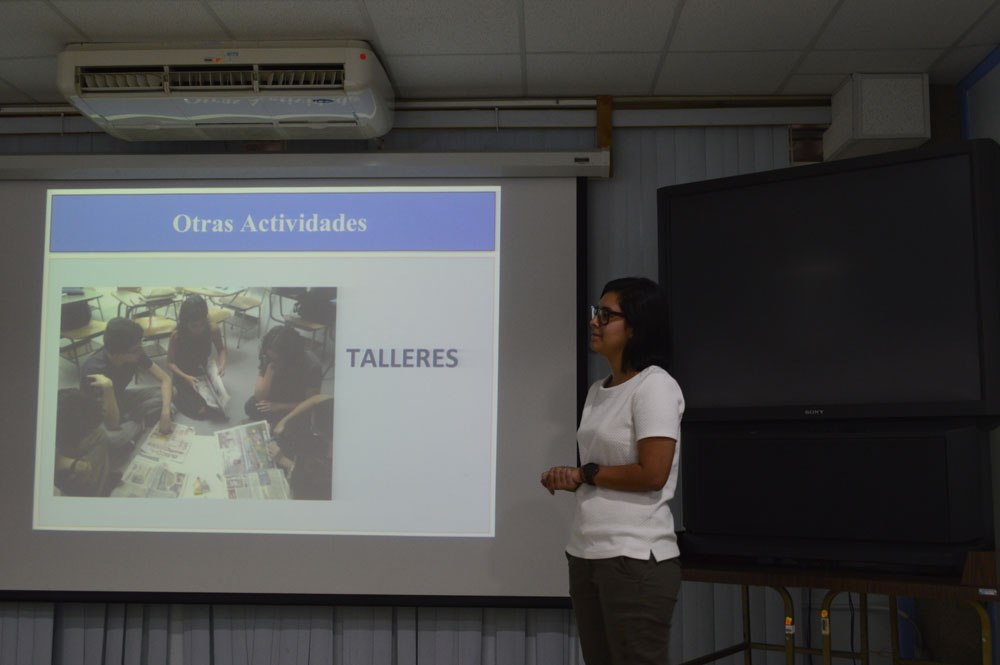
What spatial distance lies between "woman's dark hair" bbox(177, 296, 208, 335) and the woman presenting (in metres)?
1.96

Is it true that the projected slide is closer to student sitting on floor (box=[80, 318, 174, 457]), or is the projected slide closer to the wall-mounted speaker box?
student sitting on floor (box=[80, 318, 174, 457])

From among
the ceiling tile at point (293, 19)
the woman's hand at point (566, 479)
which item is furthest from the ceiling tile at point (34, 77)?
the woman's hand at point (566, 479)

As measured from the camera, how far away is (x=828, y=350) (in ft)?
8.05

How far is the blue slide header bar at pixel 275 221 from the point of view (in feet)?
11.0

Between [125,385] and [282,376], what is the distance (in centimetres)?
62

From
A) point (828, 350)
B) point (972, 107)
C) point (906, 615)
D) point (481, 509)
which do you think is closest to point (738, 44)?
point (972, 107)

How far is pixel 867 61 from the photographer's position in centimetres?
316

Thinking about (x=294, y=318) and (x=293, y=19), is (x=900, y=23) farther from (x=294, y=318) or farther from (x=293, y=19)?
(x=294, y=318)

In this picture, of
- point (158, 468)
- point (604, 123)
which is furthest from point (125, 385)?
point (604, 123)

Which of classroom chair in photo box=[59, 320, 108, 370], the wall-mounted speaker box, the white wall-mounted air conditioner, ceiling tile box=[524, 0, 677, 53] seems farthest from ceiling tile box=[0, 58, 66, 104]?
the wall-mounted speaker box

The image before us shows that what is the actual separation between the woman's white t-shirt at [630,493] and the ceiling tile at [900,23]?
5.52 feet

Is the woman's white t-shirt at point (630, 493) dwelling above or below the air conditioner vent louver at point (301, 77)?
below

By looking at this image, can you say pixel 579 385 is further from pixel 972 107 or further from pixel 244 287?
pixel 972 107

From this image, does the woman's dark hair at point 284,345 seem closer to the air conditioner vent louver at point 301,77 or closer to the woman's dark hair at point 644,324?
the air conditioner vent louver at point 301,77
